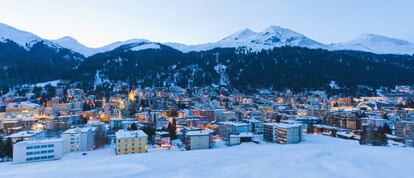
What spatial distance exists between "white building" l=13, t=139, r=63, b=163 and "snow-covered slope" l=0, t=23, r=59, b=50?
147779 millimetres

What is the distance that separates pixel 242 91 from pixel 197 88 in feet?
38.4

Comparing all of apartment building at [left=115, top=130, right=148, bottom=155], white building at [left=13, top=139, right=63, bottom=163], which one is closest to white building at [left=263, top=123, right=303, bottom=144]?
apartment building at [left=115, top=130, right=148, bottom=155]

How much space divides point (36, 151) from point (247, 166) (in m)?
14.9

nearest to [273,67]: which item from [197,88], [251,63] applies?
[251,63]

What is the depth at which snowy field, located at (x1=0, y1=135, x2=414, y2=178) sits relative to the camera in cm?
1498

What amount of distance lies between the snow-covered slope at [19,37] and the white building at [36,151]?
485 feet

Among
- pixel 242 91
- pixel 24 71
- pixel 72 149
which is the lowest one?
pixel 72 149

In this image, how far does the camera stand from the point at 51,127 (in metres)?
38.8

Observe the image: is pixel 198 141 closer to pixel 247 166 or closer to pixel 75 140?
pixel 75 140

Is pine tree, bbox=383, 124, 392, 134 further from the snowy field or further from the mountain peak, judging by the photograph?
the mountain peak

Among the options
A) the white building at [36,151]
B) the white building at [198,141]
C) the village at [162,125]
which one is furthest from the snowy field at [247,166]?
the village at [162,125]

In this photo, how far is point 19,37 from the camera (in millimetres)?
159750

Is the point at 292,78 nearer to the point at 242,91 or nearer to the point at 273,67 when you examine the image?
the point at 273,67

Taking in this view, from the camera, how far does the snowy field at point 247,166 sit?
15.0 meters
